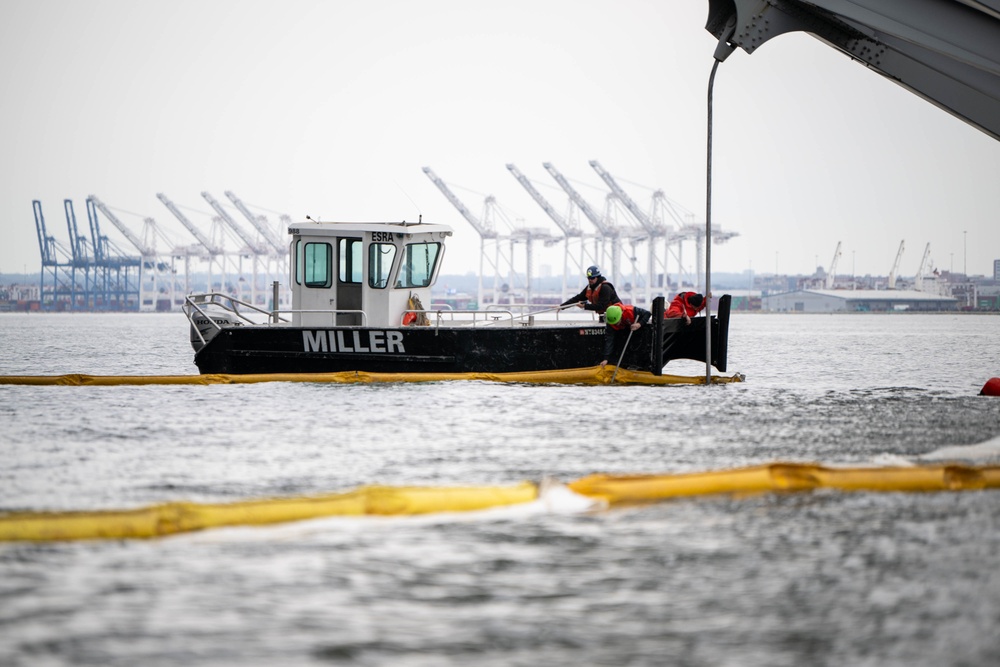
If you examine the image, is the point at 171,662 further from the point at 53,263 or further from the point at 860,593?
the point at 53,263

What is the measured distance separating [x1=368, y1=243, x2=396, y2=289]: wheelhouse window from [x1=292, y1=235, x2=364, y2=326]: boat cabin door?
16 centimetres

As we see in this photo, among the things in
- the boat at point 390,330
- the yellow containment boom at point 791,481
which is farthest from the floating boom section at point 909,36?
the boat at point 390,330

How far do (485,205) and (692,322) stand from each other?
11003 cm

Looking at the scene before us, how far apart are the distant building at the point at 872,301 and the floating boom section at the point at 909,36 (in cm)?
16095

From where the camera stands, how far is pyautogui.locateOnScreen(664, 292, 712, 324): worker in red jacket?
689 inches

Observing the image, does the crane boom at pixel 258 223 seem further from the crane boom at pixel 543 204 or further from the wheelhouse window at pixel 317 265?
the wheelhouse window at pixel 317 265

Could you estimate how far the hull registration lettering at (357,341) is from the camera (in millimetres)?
16672

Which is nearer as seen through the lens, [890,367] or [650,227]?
[890,367]

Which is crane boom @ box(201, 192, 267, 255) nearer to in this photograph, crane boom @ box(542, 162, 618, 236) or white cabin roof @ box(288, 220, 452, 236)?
crane boom @ box(542, 162, 618, 236)

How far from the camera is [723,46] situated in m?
12.2

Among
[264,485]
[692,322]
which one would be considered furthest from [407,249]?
[264,485]

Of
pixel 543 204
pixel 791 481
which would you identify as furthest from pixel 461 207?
pixel 791 481

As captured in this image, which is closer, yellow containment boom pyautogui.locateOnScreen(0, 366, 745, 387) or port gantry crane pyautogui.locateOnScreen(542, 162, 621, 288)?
yellow containment boom pyautogui.locateOnScreen(0, 366, 745, 387)

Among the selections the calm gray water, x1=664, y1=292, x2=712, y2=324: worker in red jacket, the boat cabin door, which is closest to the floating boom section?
the calm gray water
